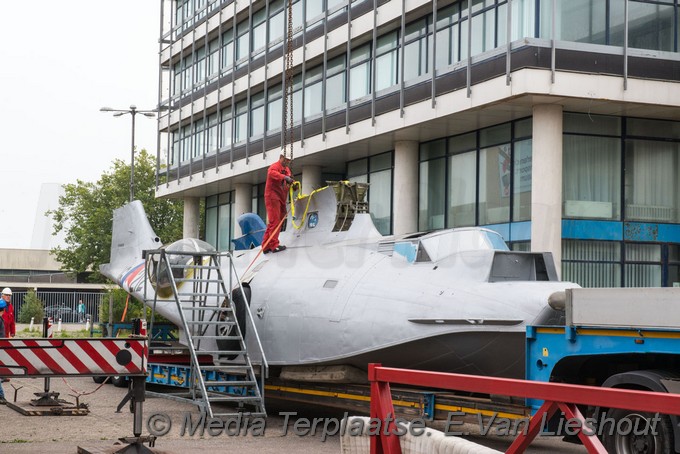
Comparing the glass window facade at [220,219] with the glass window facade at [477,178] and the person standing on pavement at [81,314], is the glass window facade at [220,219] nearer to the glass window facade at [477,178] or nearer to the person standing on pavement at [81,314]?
the glass window facade at [477,178]

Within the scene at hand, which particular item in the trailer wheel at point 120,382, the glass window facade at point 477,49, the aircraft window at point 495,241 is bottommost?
the trailer wheel at point 120,382

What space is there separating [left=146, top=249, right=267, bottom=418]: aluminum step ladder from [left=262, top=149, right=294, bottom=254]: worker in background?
893 millimetres

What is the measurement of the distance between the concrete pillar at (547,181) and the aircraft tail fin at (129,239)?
9.27 meters

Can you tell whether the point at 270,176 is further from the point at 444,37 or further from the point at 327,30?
the point at 327,30

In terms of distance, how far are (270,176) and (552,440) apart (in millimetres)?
6760

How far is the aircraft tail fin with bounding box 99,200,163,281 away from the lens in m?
22.2

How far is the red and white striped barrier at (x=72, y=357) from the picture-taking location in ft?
32.0

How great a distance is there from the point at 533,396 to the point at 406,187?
24.2 meters

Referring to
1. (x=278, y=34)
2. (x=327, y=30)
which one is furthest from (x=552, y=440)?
(x=278, y=34)

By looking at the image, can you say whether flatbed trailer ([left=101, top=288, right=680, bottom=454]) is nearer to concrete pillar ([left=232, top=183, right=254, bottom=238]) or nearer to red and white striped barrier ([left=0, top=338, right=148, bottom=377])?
red and white striped barrier ([left=0, top=338, right=148, bottom=377])

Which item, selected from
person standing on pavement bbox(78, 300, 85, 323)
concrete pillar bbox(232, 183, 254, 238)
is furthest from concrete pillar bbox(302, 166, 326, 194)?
person standing on pavement bbox(78, 300, 85, 323)

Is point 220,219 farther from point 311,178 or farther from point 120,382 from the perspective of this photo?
point 120,382

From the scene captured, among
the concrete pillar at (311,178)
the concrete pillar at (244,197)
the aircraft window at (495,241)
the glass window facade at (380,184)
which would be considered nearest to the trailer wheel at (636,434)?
the aircraft window at (495,241)

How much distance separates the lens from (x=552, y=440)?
12.5m
